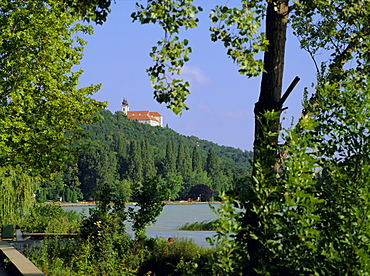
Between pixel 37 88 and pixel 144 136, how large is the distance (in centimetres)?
13630

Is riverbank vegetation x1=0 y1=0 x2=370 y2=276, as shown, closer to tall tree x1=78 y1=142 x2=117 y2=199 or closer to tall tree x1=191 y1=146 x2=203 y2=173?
tall tree x1=78 y1=142 x2=117 y2=199

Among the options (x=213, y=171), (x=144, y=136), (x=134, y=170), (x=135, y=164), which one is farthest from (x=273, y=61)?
(x=144, y=136)

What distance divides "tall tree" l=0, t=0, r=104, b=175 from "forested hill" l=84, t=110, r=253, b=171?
348 feet

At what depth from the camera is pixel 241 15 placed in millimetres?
4973

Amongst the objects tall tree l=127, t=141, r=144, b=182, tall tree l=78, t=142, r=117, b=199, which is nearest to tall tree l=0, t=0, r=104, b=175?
tall tree l=78, t=142, r=117, b=199

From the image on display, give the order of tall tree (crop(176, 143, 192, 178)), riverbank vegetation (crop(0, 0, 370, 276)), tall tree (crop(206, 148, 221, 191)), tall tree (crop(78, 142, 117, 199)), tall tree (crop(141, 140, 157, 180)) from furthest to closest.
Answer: tall tree (crop(206, 148, 221, 191))
tall tree (crop(176, 143, 192, 178))
tall tree (crop(141, 140, 157, 180))
tall tree (crop(78, 142, 117, 199))
riverbank vegetation (crop(0, 0, 370, 276))

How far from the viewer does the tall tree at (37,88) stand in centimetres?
1603

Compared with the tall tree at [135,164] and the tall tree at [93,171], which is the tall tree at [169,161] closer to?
the tall tree at [135,164]

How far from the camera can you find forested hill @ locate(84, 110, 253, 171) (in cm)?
14138

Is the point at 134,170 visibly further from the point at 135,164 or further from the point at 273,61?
the point at 273,61

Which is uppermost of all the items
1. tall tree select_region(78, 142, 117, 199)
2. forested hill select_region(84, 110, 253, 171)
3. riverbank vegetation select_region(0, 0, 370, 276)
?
forested hill select_region(84, 110, 253, 171)

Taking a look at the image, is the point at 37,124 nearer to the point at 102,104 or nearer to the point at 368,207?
the point at 102,104

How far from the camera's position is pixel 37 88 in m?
17.9

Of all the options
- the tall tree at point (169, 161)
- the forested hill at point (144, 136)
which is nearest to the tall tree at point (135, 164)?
the tall tree at point (169, 161)
